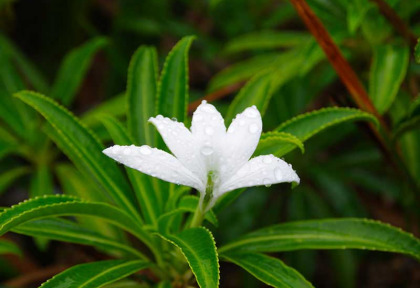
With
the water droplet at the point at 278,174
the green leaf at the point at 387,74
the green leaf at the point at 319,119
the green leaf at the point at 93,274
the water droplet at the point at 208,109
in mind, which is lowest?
the green leaf at the point at 93,274

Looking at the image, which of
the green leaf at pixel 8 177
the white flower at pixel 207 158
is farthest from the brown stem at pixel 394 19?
the green leaf at pixel 8 177

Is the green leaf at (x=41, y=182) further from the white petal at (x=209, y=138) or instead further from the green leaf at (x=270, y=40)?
the white petal at (x=209, y=138)

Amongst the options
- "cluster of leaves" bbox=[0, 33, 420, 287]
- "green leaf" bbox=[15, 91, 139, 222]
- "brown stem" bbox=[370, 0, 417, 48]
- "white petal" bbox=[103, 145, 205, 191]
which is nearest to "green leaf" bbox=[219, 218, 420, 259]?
"cluster of leaves" bbox=[0, 33, 420, 287]

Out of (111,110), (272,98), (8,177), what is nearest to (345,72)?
(272,98)

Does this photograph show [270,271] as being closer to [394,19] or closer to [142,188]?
[142,188]

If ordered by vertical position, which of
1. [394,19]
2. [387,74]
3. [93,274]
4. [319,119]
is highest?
[394,19]

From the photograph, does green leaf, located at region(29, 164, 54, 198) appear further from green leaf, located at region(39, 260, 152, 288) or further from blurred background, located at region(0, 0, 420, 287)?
green leaf, located at region(39, 260, 152, 288)
